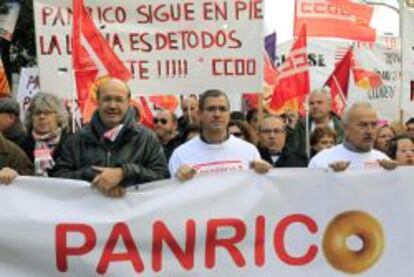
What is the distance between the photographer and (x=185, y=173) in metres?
5.51

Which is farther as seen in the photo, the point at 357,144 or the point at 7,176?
the point at 357,144

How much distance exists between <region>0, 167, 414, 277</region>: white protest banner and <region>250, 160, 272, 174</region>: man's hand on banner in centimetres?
3

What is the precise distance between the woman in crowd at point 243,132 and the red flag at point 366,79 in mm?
6912

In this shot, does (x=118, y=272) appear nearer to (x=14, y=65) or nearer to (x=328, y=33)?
(x=328, y=33)

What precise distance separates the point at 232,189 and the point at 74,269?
3.16ft

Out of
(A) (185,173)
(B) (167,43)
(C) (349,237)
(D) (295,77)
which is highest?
(B) (167,43)

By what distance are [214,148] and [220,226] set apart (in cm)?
67

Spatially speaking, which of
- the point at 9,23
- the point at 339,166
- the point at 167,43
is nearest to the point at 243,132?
the point at 167,43

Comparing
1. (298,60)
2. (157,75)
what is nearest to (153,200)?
(157,75)

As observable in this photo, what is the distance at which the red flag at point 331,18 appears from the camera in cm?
1217

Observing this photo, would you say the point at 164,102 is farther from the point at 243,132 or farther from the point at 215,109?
the point at 215,109

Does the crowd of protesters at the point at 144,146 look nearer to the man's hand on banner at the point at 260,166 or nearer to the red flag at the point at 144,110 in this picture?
the man's hand on banner at the point at 260,166

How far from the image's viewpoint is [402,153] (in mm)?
7086

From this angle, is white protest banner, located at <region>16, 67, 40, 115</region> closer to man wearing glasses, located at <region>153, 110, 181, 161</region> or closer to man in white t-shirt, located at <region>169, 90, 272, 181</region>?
man wearing glasses, located at <region>153, 110, 181, 161</region>
